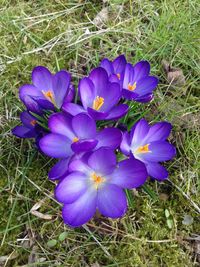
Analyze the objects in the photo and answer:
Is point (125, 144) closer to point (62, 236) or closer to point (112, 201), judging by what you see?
point (112, 201)

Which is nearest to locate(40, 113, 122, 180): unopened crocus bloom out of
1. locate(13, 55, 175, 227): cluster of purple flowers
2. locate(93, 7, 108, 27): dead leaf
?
locate(13, 55, 175, 227): cluster of purple flowers

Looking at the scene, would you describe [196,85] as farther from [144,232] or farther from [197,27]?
[144,232]

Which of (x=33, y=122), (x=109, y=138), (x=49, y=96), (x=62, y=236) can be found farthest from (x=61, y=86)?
(x=62, y=236)

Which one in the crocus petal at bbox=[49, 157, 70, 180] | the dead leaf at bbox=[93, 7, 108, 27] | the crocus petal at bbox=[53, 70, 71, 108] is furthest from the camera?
the dead leaf at bbox=[93, 7, 108, 27]

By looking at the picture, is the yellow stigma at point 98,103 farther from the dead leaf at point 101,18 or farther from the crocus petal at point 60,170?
the dead leaf at point 101,18

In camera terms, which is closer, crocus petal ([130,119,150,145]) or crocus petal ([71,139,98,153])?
crocus petal ([71,139,98,153])

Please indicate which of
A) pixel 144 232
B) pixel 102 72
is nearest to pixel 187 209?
pixel 144 232

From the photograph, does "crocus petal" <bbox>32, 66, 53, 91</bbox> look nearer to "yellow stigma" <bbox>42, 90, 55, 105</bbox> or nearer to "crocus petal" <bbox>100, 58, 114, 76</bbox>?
"yellow stigma" <bbox>42, 90, 55, 105</bbox>
